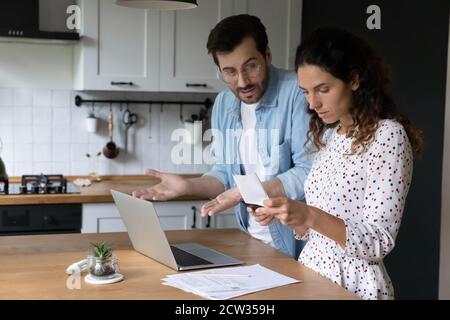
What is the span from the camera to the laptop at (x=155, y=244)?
1.96 metres

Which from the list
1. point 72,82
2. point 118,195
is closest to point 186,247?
point 118,195

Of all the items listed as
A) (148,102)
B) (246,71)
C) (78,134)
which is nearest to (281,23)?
(148,102)

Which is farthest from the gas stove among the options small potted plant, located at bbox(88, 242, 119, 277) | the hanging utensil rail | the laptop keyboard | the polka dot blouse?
the polka dot blouse

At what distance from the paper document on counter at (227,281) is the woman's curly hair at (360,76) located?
1.48 ft

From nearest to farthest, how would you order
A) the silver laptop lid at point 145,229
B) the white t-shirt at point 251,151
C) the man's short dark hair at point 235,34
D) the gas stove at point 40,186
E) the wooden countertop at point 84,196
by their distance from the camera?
the silver laptop lid at point 145,229, the man's short dark hair at point 235,34, the white t-shirt at point 251,151, the wooden countertop at point 84,196, the gas stove at point 40,186

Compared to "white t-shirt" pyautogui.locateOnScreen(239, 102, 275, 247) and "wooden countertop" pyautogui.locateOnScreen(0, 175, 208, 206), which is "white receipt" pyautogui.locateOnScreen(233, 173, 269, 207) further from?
"wooden countertop" pyautogui.locateOnScreen(0, 175, 208, 206)

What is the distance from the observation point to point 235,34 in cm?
246

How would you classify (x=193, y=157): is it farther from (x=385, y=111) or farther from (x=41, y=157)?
(x=385, y=111)

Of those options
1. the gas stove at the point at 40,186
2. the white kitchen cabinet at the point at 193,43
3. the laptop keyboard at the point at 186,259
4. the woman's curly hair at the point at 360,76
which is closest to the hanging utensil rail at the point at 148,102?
the white kitchen cabinet at the point at 193,43

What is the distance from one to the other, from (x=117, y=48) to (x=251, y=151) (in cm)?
158

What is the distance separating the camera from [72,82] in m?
4.17

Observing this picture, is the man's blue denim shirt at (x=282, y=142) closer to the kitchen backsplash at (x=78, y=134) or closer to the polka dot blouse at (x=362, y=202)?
the polka dot blouse at (x=362, y=202)

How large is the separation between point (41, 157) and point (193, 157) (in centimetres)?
101

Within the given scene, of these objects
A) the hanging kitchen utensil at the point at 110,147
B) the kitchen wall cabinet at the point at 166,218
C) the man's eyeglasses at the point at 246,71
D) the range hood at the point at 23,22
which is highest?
the range hood at the point at 23,22
